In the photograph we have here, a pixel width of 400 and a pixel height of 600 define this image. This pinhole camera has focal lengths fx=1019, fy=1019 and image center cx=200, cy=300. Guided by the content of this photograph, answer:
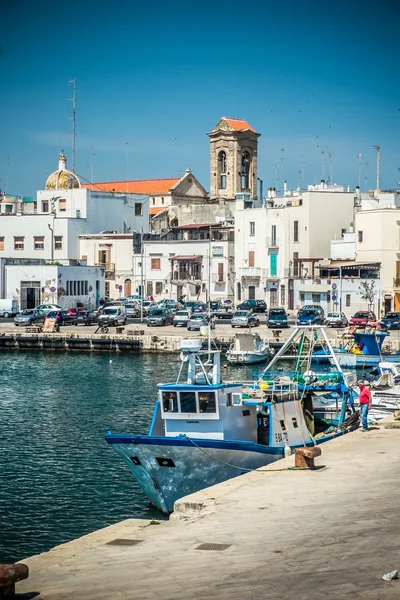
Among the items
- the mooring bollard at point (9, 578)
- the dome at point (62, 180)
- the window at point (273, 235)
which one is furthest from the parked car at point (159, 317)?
the mooring bollard at point (9, 578)

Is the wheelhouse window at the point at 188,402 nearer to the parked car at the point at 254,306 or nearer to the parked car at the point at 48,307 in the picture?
the parked car at the point at 48,307

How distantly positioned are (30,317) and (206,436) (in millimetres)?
49263

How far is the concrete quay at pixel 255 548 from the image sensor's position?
14.6 m

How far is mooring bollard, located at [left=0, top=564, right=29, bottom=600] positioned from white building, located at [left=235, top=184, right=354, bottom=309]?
73.9 m

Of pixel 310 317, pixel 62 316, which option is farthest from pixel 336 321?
pixel 62 316

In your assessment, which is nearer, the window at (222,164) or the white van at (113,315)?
the white van at (113,315)

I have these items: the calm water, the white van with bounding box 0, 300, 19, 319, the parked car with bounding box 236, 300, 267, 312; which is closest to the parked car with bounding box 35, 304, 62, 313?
the white van with bounding box 0, 300, 19, 319

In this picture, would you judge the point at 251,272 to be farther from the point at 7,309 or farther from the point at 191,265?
the point at 7,309

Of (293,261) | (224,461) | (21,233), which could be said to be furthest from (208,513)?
(21,233)

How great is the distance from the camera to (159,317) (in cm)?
7331

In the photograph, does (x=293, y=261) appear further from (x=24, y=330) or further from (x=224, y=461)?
(x=224, y=461)

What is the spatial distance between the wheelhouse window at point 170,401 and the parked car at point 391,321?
43.3 meters

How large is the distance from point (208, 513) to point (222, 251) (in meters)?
76.1

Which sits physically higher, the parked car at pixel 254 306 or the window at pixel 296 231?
the window at pixel 296 231
